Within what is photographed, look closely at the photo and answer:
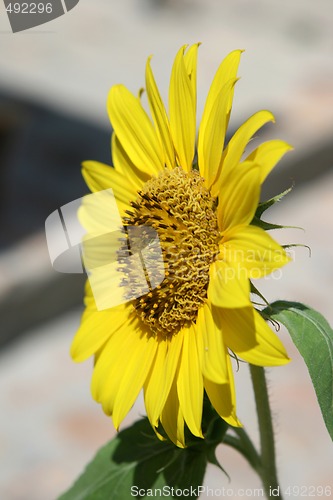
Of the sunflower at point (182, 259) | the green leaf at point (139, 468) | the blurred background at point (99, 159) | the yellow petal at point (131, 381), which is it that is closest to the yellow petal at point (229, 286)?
the sunflower at point (182, 259)

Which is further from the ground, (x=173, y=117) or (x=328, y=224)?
(x=173, y=117)

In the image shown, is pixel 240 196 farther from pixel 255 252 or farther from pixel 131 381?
pixel 131 381

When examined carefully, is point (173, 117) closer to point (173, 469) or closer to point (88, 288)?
point (88, 288)

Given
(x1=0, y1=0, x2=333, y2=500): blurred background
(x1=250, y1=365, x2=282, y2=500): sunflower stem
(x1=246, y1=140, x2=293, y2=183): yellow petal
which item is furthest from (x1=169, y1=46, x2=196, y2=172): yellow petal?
(x1=0, y1=0, x2=333, y2=500): blurred background

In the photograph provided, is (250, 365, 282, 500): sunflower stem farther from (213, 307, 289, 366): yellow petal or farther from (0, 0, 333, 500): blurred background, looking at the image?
(0, 0, 333, 500): blurred background

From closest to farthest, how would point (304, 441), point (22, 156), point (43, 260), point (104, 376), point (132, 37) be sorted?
point (104, 376) → point (304, 441) → point (43, 260) → point (22, 156) → point (132, 37)

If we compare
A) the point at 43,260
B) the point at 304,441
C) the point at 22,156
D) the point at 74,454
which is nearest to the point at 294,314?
the point at 304,441

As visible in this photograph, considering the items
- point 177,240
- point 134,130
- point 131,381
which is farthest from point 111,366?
point 134,130
